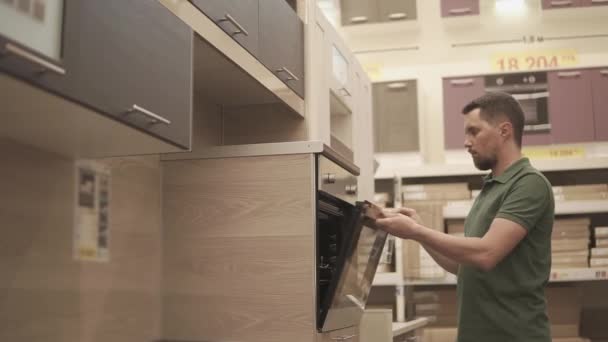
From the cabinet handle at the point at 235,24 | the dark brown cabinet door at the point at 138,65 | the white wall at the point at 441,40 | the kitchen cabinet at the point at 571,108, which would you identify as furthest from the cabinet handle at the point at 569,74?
the dark brown cabinet door at the point at 138,65

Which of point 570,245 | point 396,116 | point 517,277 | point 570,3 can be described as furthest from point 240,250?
point 570,3

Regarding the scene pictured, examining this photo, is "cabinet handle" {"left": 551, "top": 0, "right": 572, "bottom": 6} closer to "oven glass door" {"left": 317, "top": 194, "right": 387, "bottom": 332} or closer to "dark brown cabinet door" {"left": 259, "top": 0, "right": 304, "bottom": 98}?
"dark brown cabinet door" {"left": 259, "top": 0, "right": 304, "bottom": 98}

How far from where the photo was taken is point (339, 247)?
224 centimetres

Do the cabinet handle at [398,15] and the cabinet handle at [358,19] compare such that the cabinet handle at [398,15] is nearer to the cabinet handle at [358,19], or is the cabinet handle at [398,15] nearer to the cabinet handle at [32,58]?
the cabinet handle at [358,19]

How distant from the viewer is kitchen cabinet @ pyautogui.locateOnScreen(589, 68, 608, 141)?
4.04 meters

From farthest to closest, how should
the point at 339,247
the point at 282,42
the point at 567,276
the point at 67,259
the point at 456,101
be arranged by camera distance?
1. the point at 456,101
2. the point at 567,276
3. the point at 282,42
4. the point at 339,247
5. the point at 67,259

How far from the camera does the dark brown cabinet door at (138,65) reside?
4.21 feet

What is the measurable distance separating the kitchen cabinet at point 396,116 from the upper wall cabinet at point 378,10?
534mm

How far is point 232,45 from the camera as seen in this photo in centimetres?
196

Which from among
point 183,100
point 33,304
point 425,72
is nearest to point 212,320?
point 33,304

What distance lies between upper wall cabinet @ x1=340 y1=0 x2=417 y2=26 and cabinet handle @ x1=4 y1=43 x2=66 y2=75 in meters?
3.54

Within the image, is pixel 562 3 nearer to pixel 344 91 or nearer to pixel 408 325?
pixel 344 91

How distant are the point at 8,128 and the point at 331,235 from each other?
113cm

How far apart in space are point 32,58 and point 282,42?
4.41 feet
